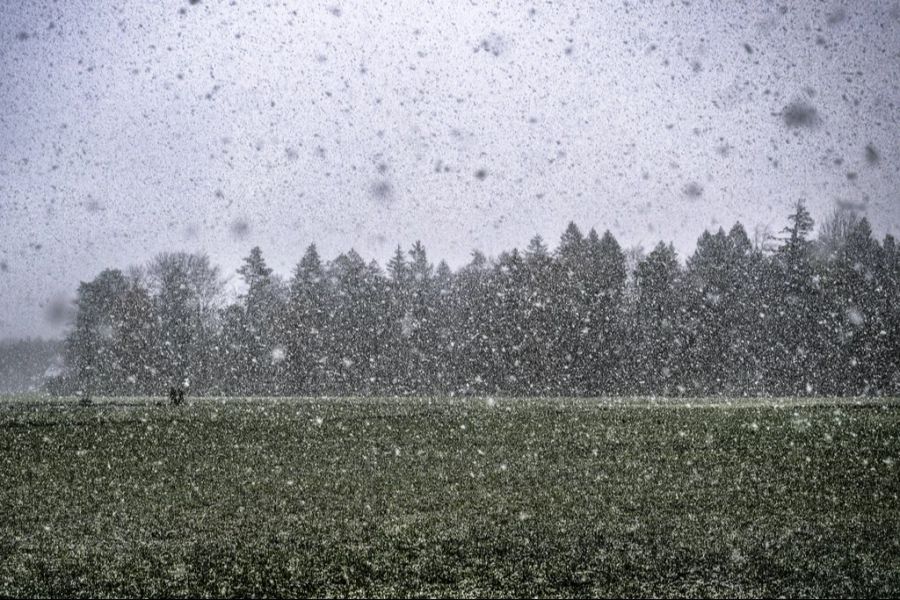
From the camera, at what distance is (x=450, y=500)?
12.8 meters

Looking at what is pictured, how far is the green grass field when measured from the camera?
8711mm

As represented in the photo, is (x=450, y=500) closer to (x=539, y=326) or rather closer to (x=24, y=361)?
(x=539, y=326)

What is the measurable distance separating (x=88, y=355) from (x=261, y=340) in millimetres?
14764

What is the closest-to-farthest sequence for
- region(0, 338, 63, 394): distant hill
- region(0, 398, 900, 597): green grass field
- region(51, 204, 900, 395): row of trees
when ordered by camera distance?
region(0, 398, 900, 597): green grass field < region(51, 204, 900, 395): row of trees < region(0, 338, 63, 394): distant hill

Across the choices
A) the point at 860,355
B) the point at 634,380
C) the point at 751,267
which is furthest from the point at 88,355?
the point at 860,355

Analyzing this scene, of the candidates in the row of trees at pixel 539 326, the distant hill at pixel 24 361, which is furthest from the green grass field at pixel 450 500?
the distant hill at pixel 24 361

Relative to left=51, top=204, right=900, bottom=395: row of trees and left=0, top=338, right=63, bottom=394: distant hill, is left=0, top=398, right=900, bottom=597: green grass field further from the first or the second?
left=0, top=338, right=63, bottom=394: distant hill

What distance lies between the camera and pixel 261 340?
54.7 meters

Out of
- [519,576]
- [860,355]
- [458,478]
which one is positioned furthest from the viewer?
[860,355]

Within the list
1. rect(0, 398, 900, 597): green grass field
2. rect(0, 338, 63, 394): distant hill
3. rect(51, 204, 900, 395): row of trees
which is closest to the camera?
rect(0, 398, 900, 597): green grass field

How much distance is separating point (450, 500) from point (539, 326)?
3763 cm

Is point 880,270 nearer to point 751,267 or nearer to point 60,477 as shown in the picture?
point 751,267

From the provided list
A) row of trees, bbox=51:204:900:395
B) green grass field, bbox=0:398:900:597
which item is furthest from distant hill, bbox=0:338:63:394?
green grass field, bbox=0:398:900:597

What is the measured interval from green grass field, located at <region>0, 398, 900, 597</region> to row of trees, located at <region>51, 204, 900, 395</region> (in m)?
29.1
